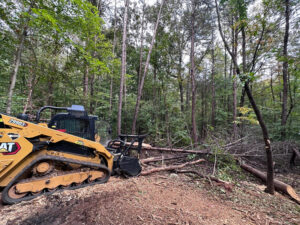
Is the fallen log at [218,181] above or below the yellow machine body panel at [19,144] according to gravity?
below

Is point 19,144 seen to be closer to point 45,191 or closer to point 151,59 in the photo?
point 45,191

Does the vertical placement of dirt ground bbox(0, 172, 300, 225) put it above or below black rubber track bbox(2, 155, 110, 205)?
below

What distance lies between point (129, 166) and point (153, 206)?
1.48 meters

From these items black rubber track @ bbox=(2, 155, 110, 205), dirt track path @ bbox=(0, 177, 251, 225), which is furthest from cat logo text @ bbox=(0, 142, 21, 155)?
dirt track path @ bbox=(0, 177, 251, 225)

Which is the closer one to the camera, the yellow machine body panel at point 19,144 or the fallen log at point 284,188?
the yellow machine body panel at point 19,144

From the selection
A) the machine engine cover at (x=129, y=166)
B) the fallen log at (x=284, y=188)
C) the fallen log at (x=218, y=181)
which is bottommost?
the fallen log at (x=284, y=188)

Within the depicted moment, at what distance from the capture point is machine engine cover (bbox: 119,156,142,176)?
146 inches

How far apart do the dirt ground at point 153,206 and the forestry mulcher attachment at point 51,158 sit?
0.78ft

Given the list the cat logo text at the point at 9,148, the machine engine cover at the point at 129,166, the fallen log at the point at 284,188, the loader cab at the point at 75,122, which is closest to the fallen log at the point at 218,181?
the fallen log at the point at 284,188

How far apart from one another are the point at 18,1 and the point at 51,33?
122 centimetres

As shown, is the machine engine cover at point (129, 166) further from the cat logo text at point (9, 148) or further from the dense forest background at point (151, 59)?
the dense forest background at point (151, 59)

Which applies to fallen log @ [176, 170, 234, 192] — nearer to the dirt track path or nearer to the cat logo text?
the dirt track path

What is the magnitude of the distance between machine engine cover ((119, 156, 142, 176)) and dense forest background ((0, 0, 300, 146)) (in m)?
3.28

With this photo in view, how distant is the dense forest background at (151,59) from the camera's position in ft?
15.0
